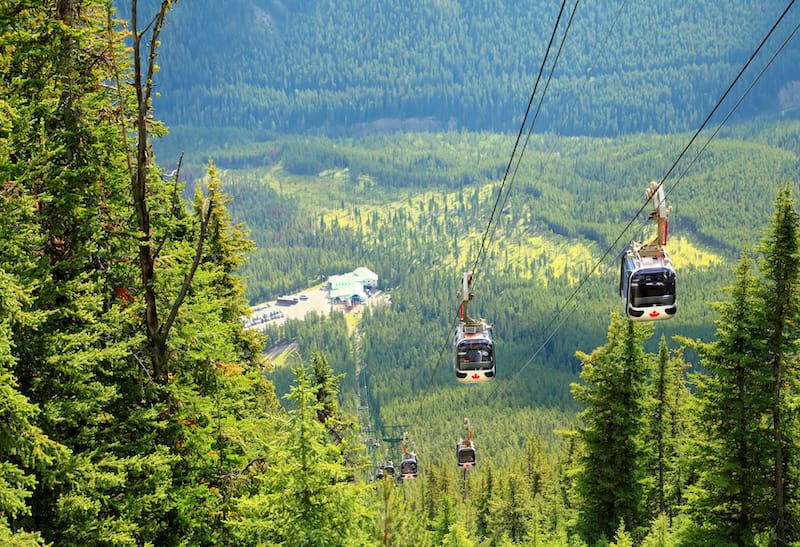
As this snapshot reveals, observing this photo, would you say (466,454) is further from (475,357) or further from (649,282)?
(649,282)

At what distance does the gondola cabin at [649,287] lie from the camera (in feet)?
50.9

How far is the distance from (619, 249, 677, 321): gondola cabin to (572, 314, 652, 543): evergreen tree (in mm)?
13015

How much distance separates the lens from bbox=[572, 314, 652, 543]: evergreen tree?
28.6m

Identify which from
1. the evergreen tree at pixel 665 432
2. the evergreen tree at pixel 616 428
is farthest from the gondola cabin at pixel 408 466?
the evergreen tree at pixel 665 432

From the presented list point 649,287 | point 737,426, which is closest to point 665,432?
point 737,426

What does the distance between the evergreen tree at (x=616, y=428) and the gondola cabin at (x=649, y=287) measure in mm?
13015

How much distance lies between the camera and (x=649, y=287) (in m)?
15.7

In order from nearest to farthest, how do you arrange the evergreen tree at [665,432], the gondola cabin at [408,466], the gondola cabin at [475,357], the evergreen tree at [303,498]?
1. the evergreen tree at [303,498]
2. the gondola cabin at [475,357]
3. the evergreen tree at [665,432]
4. the gondola cabin at [408,466]

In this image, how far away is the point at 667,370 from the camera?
34.8 meters

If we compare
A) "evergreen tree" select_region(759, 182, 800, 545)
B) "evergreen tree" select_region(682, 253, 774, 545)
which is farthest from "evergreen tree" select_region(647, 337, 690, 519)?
"evergreen tree" select_region(759, 182, 800, 545)

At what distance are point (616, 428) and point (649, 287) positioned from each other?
1478 centimetres

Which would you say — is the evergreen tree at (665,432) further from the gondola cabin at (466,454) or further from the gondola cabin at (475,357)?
the gondola cabin at (475,357)

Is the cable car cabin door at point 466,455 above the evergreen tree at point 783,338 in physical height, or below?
below

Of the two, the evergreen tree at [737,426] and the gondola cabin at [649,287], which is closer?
the gondola cabin at [649,287]
